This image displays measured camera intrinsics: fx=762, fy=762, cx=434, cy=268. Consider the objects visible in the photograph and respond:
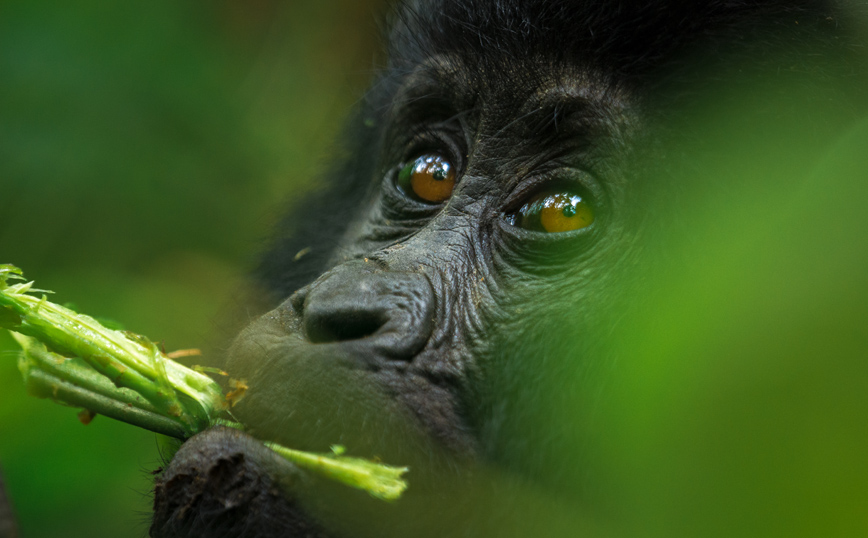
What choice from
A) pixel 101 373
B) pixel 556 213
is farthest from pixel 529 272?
pixel 101 373

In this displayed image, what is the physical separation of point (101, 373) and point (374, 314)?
0.65 meters

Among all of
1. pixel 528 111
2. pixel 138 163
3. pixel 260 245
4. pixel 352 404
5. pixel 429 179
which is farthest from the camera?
pixel 138 163

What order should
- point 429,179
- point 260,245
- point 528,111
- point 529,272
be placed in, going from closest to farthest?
point 529,272
point 528,111
point 429,179
point 260,245

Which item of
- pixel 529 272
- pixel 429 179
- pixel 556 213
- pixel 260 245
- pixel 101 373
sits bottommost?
pixel 101 373

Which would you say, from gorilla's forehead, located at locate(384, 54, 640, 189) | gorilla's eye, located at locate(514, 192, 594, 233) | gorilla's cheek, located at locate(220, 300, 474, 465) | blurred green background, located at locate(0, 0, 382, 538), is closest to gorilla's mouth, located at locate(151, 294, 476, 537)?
gorilla's cheek, located at locate(220, 300, 474, 465)

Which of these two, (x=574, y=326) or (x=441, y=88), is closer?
(x=574, y=326)

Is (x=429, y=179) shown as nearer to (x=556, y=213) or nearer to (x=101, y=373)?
(x=556, y=213)

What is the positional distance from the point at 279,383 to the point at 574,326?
2.37ft

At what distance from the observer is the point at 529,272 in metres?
2.01

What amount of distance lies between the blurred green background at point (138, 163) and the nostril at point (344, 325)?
1.48m

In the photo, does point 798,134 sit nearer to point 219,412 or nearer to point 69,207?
point 219,412

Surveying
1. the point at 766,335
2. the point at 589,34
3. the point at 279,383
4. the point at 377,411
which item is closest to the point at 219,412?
the point at 279,383

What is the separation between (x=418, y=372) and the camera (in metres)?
1.78

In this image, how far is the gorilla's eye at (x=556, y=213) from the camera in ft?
6.74
